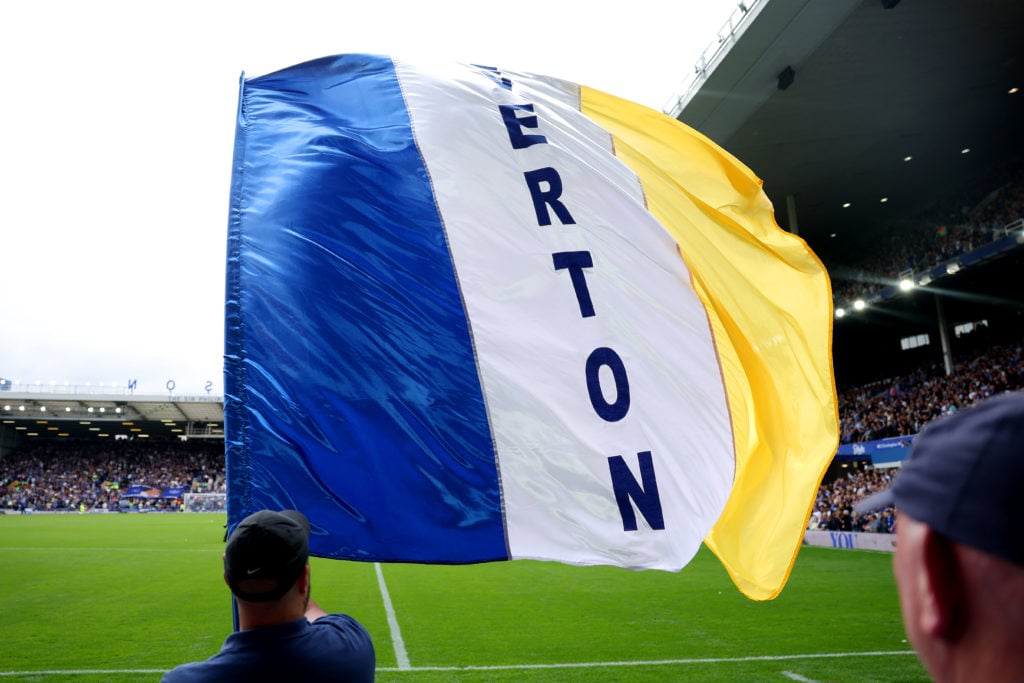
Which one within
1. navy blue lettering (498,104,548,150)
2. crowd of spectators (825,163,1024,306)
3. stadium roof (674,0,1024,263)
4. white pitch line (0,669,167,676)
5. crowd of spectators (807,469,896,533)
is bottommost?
crowd of spectators (807,469,896,533)

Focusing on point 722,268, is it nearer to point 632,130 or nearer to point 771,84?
point 632,130

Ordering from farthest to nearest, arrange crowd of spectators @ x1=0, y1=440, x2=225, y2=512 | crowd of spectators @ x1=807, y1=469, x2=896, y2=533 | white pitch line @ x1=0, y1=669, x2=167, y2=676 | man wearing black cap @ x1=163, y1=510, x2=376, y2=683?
crowd of spectators @ x1=0, y1=440, x2=225, y2=512
crowd of spectators @ x1=807, y1=469, x2=896, y2=533
white pitch line @ x1=0, y1=669, x2=167, y2=676
man wearing black cap @ x1=163, y1=510, x2=376, y2=683

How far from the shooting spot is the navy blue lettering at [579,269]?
11.3 feet

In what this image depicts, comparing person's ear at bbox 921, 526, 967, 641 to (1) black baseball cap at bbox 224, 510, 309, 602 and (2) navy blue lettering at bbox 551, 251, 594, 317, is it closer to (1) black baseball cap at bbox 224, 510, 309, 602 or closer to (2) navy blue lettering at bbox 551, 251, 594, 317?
(1) black baseball cap at bbox 224, 510, 309, 602

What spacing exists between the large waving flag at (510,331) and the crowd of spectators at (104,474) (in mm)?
58758

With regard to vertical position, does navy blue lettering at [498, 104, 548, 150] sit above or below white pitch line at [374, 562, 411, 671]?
above

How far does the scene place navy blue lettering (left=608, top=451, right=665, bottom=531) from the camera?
3.12m

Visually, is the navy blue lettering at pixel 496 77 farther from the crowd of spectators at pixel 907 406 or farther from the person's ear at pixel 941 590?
the crowd of spectators at pixel 907 406

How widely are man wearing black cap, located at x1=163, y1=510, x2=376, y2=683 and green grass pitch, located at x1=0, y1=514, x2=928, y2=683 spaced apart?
5300 mm

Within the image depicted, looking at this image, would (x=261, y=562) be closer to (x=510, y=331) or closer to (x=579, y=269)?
(x=510, y=331)

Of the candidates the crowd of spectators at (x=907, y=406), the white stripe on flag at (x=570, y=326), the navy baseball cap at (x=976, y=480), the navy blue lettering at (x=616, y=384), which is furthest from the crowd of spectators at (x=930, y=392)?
the navy baseball cap at (x=976, y=480)

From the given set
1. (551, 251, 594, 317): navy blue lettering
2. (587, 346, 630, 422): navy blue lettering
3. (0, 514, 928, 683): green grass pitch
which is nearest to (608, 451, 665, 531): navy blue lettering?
(587, 346, 630, 422): navy blue lettering

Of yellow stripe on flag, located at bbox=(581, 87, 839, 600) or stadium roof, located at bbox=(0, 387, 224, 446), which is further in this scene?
stadium roof, located at bbox=(0, 387, 224, 446)

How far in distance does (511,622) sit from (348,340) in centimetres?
743
